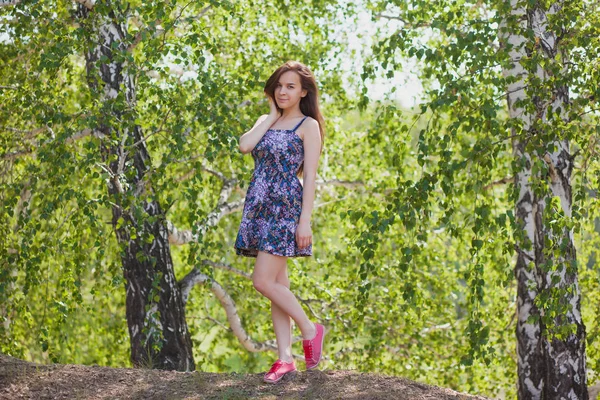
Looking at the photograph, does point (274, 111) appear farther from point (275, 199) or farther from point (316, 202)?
point (316, 202)

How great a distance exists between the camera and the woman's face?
15.2 ft

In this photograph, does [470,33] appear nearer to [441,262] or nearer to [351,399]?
[351,399]

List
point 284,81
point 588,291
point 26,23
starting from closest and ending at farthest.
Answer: point 284,81, point 26,23, point 588,291

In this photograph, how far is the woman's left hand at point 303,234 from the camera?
14.5 feet

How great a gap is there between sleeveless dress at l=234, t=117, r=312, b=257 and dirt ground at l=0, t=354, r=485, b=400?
0.71 m

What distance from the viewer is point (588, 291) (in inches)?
344

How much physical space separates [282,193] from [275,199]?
0.05 m

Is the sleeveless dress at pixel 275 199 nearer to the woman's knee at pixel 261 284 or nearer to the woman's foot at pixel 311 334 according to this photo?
the woman's knee at pixel 261 284

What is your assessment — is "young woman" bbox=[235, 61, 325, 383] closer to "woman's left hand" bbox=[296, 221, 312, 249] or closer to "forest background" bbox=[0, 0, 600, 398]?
"woman's left hand" bbox=[296, 221, 312, 249]

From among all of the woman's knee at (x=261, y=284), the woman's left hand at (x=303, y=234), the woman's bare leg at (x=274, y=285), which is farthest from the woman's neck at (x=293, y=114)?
the woman's knee at (x=261, y=284)

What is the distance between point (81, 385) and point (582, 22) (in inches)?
142

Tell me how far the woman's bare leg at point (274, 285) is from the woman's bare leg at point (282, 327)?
0.05 meters

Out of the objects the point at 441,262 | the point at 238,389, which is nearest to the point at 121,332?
the point at 441,262

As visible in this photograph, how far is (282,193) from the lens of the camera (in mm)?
4516
